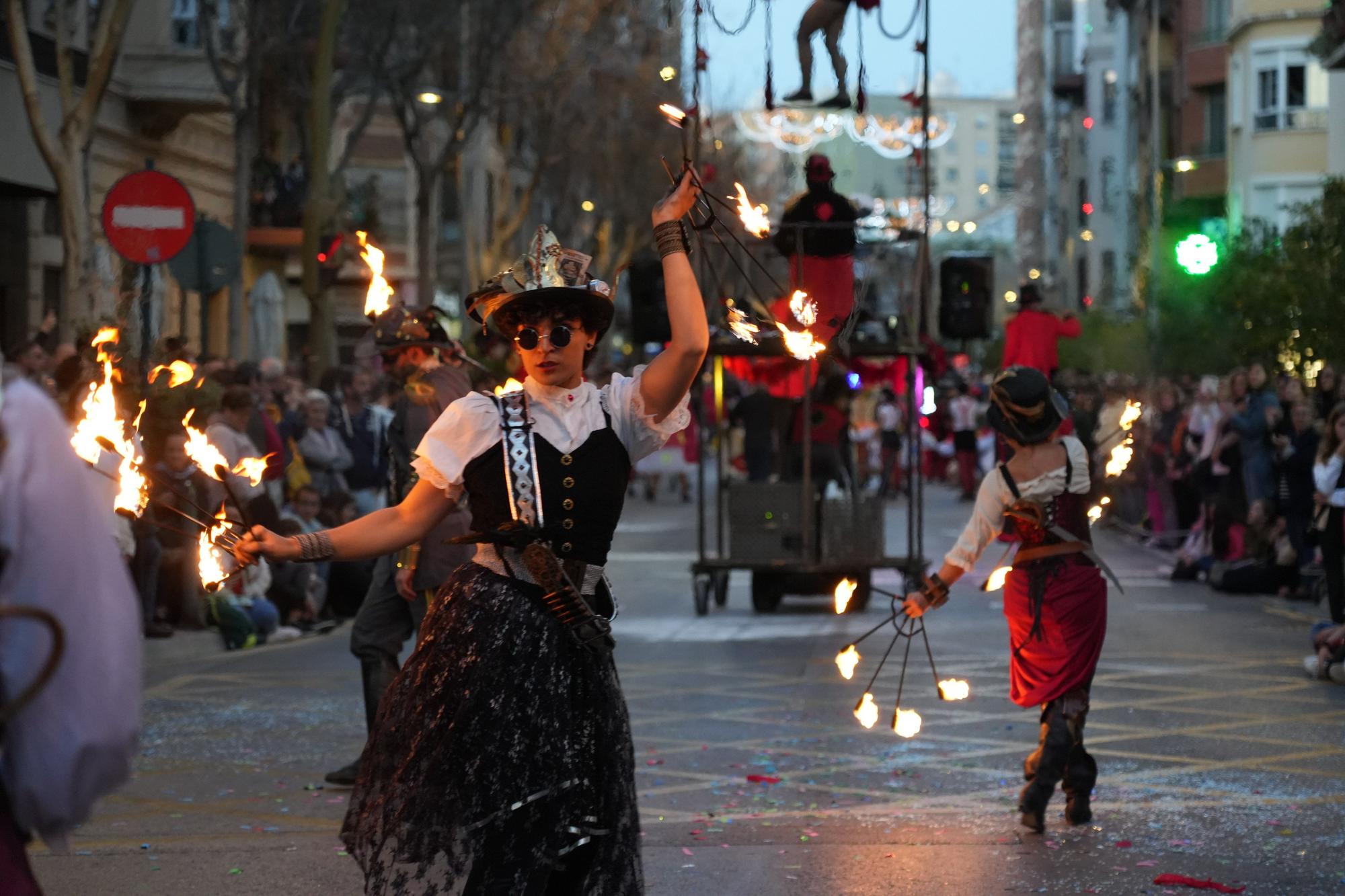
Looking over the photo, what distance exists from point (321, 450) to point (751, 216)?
12535 mm

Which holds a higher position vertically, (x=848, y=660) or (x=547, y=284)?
(x=547, y=284)

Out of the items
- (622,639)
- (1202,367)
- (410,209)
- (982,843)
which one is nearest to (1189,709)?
(982,843)

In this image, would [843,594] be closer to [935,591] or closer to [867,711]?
[867,711]

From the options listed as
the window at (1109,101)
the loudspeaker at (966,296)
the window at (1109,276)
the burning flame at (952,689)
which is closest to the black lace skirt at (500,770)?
the burning flame at (952,689)

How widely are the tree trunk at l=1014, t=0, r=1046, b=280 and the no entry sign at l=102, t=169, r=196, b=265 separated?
325ft

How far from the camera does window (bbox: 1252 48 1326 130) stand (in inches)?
1891

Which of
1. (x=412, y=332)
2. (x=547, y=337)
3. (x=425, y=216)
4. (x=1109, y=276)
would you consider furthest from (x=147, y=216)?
(x=1109, y=276)

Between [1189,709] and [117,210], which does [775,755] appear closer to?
[1189,709]

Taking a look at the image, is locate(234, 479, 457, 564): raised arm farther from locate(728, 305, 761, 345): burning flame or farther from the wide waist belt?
locate(728, 305, 761, 345): burning flame

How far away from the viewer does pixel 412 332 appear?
8.98 m

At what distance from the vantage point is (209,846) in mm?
8180

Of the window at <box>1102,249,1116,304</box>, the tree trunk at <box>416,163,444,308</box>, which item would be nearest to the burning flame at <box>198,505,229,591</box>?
the tree trunk at <box>416,163,444,308</box>

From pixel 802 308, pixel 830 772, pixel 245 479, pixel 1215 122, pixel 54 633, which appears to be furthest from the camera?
pixel 1215 122

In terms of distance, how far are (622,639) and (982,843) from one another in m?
7.58
